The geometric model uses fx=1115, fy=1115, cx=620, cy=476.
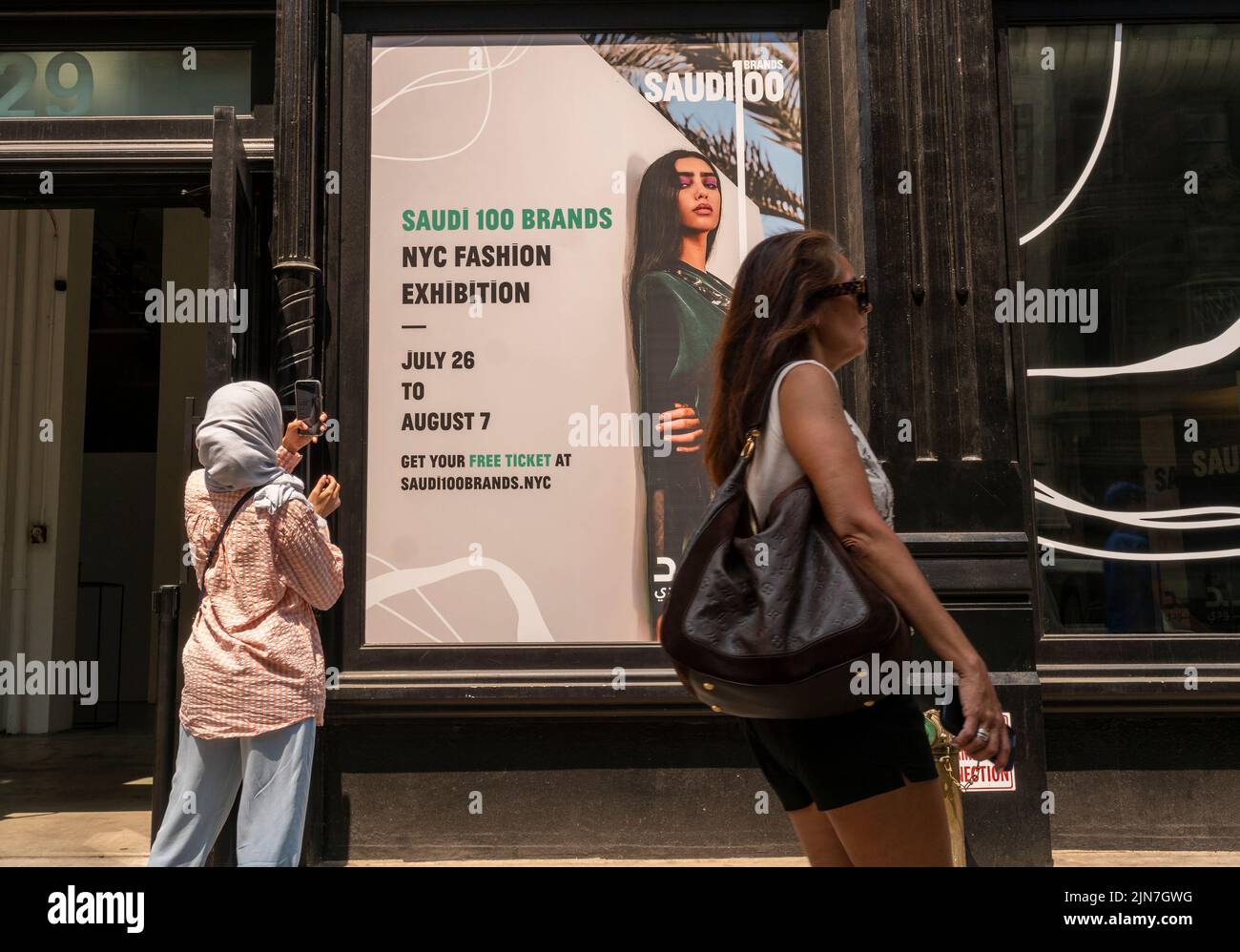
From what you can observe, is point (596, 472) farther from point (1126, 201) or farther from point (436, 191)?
point (1126, 201)

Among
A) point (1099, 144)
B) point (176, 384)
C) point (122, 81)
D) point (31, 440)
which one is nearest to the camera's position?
point (1099, 144)

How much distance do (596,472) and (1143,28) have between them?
3.77 m

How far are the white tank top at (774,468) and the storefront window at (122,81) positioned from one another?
15.2 ft

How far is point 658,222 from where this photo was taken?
5805mm

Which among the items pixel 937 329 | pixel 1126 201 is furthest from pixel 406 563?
pixel 1126 201

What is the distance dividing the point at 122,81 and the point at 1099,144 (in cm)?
524

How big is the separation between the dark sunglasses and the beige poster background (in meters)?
3.16

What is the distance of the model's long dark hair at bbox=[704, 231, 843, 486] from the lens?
246 centimetres

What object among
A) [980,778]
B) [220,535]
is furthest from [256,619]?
[980,778]

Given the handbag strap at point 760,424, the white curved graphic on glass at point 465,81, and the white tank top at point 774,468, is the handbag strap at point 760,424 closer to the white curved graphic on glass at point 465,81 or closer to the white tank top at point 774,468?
the white tank top at point 774,468

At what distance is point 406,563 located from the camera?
5.61m

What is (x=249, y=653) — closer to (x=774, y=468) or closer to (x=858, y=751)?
(x=774, y=468)

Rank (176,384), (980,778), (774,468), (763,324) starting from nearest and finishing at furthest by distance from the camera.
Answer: (774,468), (763,324), (980,778), (176,384)

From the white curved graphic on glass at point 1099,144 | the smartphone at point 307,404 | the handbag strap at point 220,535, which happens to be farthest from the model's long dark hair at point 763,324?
the white curved graphic on glass at point 1099,144
